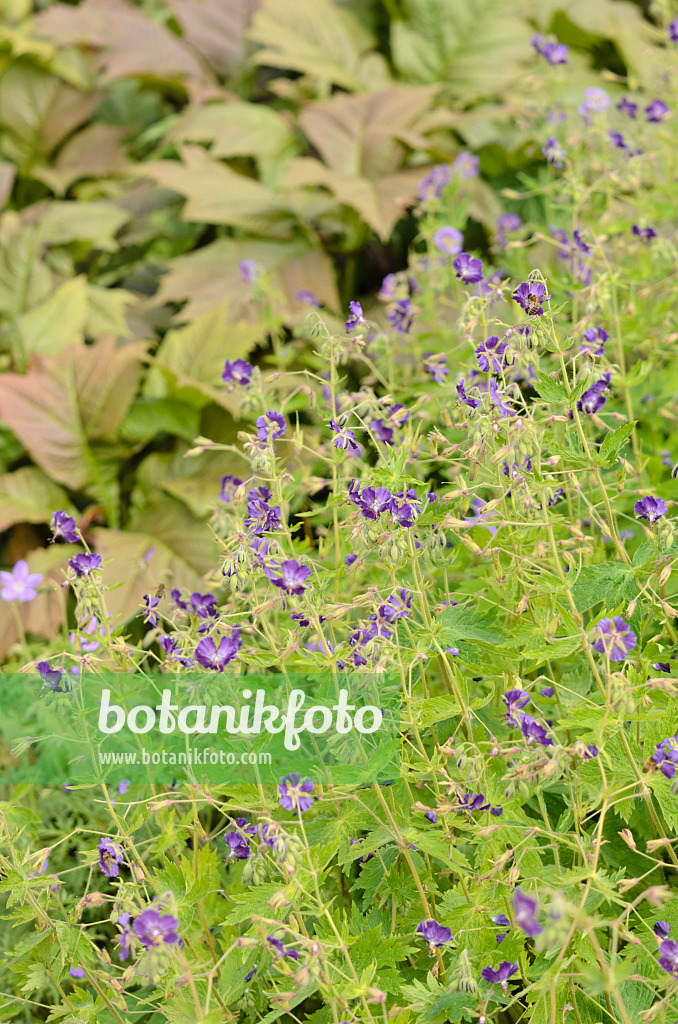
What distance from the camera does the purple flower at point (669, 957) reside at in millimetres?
997

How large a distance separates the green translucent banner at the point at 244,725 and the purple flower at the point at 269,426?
0.35 meters

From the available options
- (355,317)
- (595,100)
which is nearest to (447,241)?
(595,100)

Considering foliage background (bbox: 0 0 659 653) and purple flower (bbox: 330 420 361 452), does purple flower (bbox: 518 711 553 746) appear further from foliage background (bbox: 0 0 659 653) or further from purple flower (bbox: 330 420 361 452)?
foliage background (bbox: 0 0 659 653)

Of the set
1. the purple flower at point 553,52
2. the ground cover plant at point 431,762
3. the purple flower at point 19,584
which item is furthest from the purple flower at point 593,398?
the purple flower at point 553,52

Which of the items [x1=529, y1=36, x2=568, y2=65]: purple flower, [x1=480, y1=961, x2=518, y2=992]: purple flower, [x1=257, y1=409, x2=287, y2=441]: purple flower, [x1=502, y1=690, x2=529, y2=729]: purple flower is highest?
[x1=529, y1=36, x2=568, y2=65]: purple flower

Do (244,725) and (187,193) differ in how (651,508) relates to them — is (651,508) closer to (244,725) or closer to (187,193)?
(244,725)

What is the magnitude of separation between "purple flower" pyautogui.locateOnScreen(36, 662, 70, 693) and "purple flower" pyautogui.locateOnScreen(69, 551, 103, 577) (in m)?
0.15

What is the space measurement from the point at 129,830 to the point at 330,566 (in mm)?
529

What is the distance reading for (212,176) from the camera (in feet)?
12.8

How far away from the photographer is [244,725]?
1347mm

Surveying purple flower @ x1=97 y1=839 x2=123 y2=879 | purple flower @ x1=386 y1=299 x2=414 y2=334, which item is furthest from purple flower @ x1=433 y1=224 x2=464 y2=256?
purple flower @ x1=97 y1=839 x2=123 y2=879

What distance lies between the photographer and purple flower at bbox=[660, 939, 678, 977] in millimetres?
997

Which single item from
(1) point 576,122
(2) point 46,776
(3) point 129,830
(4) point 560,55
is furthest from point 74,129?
(3) point 129,830

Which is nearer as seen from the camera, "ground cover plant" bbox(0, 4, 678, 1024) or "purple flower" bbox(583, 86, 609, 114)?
"ground cover plant" bbox(0, 4, 678, 1024)
